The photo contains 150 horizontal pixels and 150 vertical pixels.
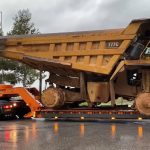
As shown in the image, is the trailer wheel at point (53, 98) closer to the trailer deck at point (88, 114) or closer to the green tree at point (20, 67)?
the trailer deck at point (88, 114)

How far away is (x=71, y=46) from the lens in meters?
16.5

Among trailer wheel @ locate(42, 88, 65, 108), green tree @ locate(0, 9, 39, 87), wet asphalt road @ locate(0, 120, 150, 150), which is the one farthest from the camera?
green tree @ locate(0, 9, 39, 87)

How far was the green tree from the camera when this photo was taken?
36338 mm

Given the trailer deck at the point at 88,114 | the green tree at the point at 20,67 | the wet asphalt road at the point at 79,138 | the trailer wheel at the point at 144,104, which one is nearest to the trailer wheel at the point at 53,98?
the trailer deck at the point at 88,114

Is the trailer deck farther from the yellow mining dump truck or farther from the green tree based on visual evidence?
the green tree

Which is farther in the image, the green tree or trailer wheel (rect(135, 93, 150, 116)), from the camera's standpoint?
the green tree

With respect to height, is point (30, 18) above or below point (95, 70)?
above

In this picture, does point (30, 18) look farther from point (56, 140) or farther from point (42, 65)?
point (56, 140)

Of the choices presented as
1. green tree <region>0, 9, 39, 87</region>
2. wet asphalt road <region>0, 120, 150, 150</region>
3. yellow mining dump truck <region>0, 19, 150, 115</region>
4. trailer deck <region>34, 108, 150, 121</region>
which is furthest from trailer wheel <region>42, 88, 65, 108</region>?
green tree <region>0, 9, 39, 87</region>

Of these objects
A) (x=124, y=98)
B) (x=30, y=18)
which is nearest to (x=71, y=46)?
(x=124, y=98)

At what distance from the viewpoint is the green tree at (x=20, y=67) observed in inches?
1431

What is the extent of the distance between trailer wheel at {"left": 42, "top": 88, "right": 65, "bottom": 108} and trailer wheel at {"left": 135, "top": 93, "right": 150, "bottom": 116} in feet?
9.30

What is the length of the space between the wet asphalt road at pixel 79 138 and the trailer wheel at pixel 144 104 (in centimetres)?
80

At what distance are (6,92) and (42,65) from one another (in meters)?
1.95
